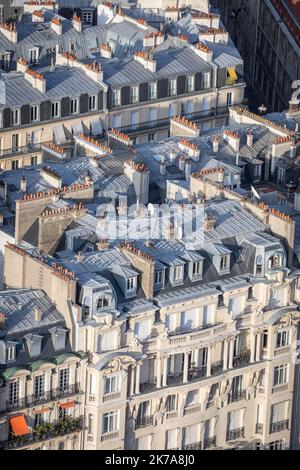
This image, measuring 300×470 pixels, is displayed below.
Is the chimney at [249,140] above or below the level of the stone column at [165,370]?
above

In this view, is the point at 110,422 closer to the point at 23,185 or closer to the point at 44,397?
the point at 44,397

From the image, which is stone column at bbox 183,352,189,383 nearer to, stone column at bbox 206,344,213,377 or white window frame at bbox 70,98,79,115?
stone column at bbox 206,344,213,377

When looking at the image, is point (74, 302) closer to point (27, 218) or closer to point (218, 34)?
point (27, 218)

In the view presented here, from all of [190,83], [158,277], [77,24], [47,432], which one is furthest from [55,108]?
[47,432]

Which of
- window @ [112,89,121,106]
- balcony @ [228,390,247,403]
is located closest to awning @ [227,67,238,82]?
window @ [112,89,121,106]

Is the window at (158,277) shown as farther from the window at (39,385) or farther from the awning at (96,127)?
the awning at (96,127)

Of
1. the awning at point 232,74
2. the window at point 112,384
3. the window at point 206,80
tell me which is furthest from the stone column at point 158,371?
the awning at point 232,74

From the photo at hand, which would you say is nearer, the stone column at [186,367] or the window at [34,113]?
the stone column at [186,367]
